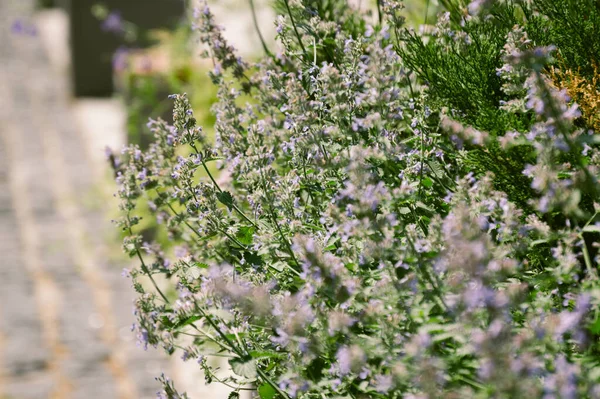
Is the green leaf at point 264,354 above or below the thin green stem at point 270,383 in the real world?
above

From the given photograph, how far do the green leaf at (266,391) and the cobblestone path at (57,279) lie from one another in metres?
3.05

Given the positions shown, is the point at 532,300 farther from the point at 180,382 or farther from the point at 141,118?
the point at 141,118

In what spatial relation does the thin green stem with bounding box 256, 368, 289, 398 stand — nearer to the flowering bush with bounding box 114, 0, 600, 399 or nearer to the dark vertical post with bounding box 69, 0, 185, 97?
the flowering bush with bounding box 114, 0, 600, 399

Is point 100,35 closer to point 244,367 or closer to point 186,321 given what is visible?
point 186,321

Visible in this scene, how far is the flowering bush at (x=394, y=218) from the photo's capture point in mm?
1152

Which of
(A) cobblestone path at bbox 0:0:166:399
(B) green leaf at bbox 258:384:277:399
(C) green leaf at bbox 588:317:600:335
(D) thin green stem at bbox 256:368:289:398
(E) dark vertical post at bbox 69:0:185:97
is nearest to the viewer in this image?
(C) green leaf at bbox 588:317:600:335

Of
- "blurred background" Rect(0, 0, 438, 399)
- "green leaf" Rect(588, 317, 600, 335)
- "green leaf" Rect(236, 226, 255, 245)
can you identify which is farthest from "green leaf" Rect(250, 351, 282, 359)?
"blurred background" Rect(0, 0, 438, 399)

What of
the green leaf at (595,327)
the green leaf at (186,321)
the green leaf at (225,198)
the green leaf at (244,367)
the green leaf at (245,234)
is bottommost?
the green leaf at (595,327)

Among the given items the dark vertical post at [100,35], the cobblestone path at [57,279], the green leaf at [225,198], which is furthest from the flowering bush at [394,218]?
the dark vertical post at [100,35]

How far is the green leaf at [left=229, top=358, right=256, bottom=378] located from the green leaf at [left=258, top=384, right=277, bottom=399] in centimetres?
9

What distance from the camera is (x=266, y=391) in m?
1.46

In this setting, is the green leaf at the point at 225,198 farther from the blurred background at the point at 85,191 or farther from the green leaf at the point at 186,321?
the blurred background at the point at 85,191

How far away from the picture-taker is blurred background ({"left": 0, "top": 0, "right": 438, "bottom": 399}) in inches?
180

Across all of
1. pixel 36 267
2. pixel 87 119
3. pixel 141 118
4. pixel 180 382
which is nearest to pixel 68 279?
pixel 36 267
